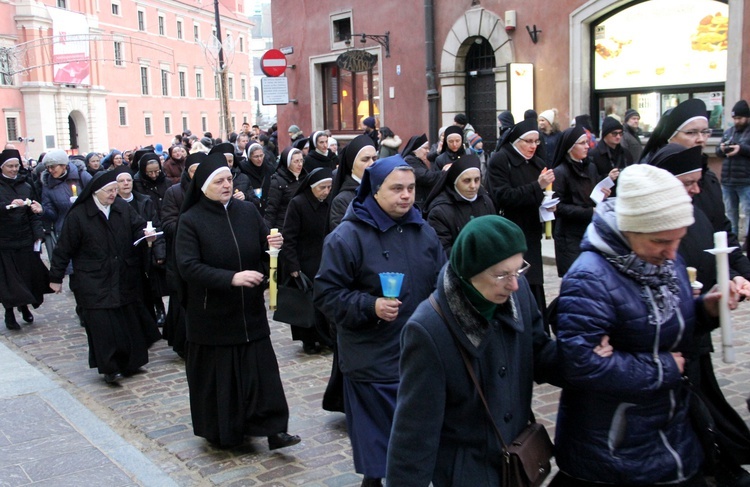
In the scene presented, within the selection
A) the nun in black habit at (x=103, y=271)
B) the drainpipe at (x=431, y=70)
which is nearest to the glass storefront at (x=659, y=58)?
the drainpipe at (x=431, y=70)

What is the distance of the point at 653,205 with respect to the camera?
293 centimetres

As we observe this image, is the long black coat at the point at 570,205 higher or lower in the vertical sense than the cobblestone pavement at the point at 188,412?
higher

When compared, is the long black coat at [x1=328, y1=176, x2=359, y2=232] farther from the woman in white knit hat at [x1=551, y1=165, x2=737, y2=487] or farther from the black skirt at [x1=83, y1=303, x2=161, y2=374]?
the woman in white knit hat at [x1=551, y1=165, x2=737, y2=487]

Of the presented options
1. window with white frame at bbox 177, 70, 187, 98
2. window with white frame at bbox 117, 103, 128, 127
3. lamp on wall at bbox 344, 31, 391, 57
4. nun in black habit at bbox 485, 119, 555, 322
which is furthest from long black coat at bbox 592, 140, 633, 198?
window with white frame at bbox 177, 70, 187, 98

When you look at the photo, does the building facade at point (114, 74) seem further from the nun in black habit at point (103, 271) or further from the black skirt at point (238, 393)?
the black skirt at point (238, 393)

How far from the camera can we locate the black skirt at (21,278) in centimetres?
1020

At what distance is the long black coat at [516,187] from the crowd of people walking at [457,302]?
0.06 ft

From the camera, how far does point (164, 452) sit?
6.02m

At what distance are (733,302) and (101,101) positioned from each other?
63660mm

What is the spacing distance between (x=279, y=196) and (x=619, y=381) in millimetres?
7137

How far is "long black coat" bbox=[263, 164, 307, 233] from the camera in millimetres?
9633

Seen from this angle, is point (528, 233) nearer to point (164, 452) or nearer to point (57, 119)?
point (164, 452)

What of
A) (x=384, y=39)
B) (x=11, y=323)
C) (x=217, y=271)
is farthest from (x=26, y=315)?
(x=384, y=39)

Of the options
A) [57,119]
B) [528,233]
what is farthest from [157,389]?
[57,119]
